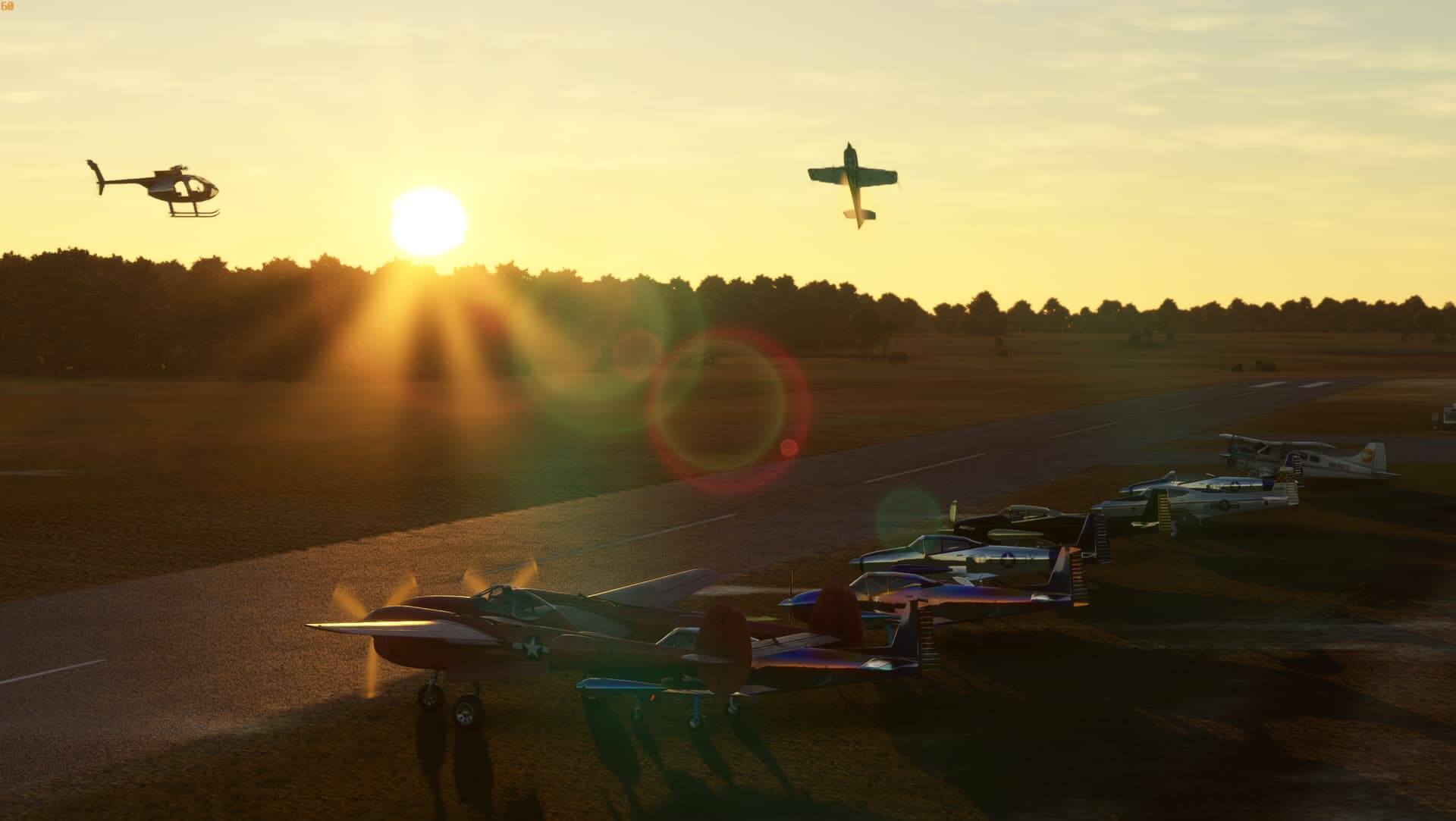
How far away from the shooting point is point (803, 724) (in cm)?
2217

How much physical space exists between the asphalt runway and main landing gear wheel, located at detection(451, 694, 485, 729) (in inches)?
143

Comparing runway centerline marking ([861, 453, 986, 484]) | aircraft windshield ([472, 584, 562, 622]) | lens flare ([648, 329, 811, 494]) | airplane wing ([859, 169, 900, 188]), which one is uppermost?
airplane wing ([859, 169, 900, 188])

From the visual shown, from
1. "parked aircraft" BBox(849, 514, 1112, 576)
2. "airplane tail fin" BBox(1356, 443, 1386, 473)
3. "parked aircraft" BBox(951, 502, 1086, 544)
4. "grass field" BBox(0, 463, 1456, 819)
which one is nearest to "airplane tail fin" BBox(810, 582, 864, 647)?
"grass field" BBox(0, 463, 1456, 819)

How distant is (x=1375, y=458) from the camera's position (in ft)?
163

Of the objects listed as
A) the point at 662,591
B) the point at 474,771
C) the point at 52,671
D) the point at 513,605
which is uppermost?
the point at 513,605

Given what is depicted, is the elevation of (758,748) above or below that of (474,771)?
below

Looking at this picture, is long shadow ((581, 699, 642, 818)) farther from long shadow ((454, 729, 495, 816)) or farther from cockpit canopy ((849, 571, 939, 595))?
cockpit canopy ((849, 571, 939, 595))

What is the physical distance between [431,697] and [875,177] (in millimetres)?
57889

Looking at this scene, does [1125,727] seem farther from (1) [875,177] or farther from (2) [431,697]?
(1) [875,177]

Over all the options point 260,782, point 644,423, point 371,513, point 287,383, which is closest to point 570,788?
point 260,782

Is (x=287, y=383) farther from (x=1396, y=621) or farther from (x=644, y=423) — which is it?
(x=1396, y=621)

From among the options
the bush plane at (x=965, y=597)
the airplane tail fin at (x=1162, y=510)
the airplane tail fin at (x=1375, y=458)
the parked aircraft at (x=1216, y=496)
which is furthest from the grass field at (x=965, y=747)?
the airplane tail fin at (x=1375, y=458)

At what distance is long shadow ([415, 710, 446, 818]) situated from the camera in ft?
61.7

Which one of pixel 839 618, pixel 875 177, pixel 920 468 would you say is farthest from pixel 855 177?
pixel 839 618
